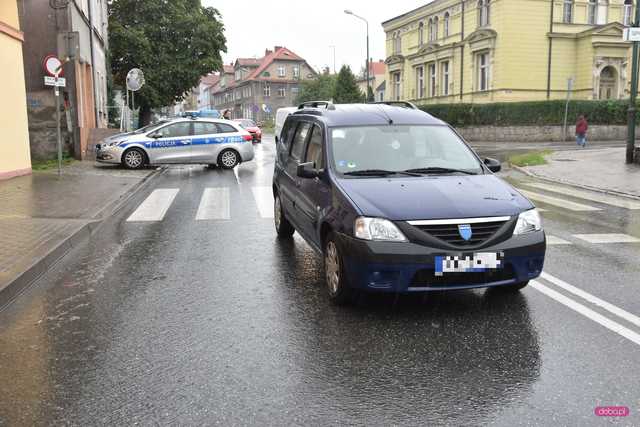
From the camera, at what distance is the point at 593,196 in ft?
44.5

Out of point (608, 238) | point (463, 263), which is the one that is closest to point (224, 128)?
point (608, 238)

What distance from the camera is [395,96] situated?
60406mm

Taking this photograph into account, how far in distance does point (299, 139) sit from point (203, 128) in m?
12.8

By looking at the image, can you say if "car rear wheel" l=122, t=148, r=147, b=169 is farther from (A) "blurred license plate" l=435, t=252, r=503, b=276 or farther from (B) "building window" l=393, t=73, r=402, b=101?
(B) "building window" l=393, t=73, r=402, b=101

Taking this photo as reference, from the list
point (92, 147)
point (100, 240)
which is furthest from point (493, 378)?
point (92, 147)

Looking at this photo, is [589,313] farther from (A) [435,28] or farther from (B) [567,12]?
(A) [435,28]

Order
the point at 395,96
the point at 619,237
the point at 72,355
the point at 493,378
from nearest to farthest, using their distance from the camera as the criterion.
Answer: the point at 493,378, the point at 72,355, the point at 619,237, the point at 395,96

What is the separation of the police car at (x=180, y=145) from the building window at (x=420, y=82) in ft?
120

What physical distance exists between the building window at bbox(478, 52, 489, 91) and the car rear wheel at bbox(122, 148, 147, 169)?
1210 inches

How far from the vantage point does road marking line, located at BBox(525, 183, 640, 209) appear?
1220cm

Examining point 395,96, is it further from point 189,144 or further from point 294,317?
point 294,317

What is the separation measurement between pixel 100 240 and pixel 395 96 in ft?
177

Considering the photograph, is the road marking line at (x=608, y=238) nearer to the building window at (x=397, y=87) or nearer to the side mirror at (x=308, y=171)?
the side mirror at (x=308, y=171)

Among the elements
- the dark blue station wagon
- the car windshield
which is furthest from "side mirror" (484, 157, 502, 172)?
the car windshield
